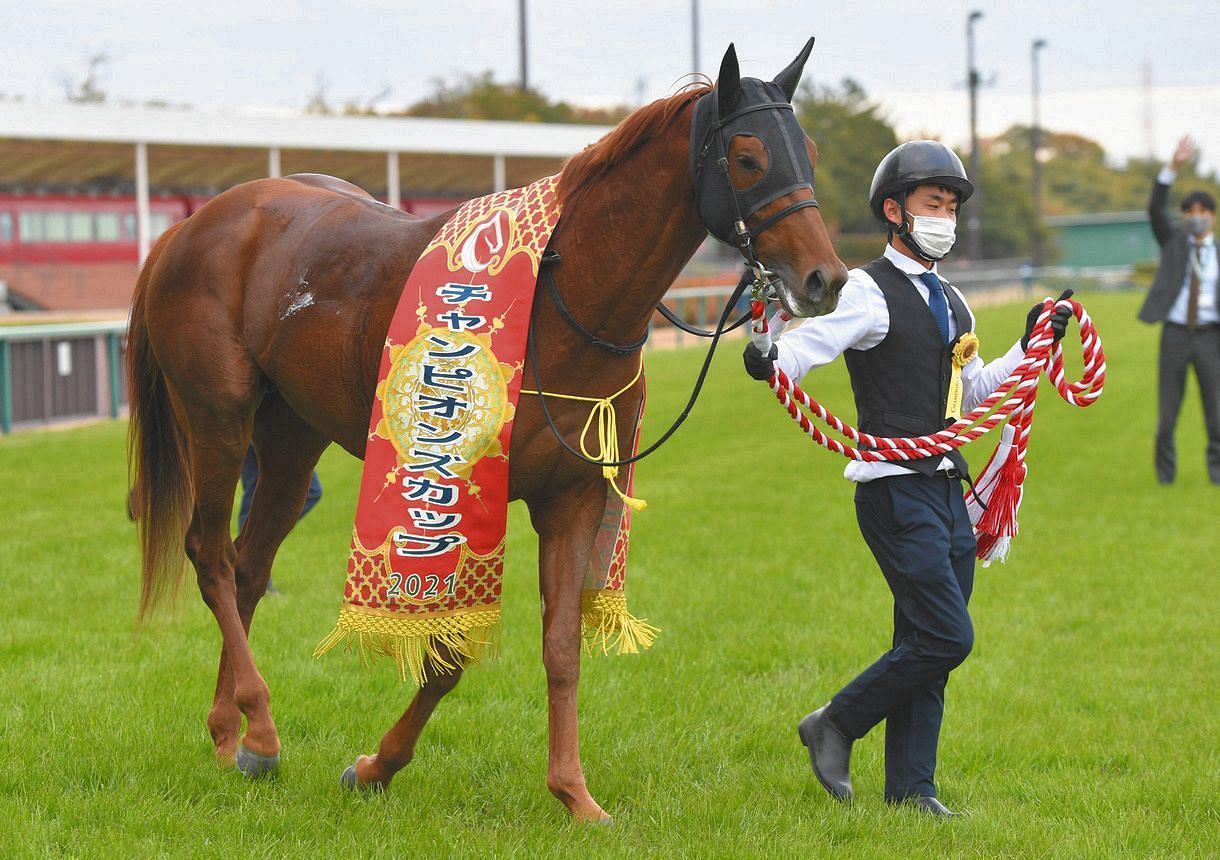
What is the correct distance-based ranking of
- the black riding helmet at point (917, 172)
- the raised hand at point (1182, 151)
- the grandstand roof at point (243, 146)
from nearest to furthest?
1. the black riding helmet at point (917, 172)
2. the raised hand at point (1182, 151)
3. the grandstand roof at point (243, 146)

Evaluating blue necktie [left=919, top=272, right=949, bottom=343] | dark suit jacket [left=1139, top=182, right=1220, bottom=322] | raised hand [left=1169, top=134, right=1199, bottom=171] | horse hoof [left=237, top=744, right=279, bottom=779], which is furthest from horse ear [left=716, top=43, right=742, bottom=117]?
dark suit jacket [left=1139, top=182, right=1220, bottom=322]

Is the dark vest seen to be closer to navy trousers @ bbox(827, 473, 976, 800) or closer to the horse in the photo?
navy trousers @ bbox(827, 473, 976, 800)

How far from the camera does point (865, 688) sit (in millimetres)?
4324

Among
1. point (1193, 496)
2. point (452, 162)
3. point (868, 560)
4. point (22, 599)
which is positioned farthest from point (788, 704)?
point (452, 162)

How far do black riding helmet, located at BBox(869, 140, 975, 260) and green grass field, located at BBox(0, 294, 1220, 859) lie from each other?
1833 mm

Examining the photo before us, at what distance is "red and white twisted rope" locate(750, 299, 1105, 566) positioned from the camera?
13.3 feet

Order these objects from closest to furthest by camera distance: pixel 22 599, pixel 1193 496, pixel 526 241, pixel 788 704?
pixel 526 241
pixel 788 704
pixel 22 599
pixel 1193 496

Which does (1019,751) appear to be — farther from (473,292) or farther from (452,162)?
(452,162)

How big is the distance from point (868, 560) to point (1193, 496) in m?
4.06

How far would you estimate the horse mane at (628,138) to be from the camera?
13.0 feet

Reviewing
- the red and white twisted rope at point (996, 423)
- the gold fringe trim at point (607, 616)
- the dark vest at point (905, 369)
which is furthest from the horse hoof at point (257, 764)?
the dark vest at point (905, 369)

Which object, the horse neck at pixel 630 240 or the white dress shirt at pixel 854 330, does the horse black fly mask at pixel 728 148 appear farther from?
the white dress shirt at pixel 854 330

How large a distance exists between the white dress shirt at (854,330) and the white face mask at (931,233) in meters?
0.07

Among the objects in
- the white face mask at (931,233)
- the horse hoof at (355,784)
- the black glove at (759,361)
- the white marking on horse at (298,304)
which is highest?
the white face mask at (931,233)
